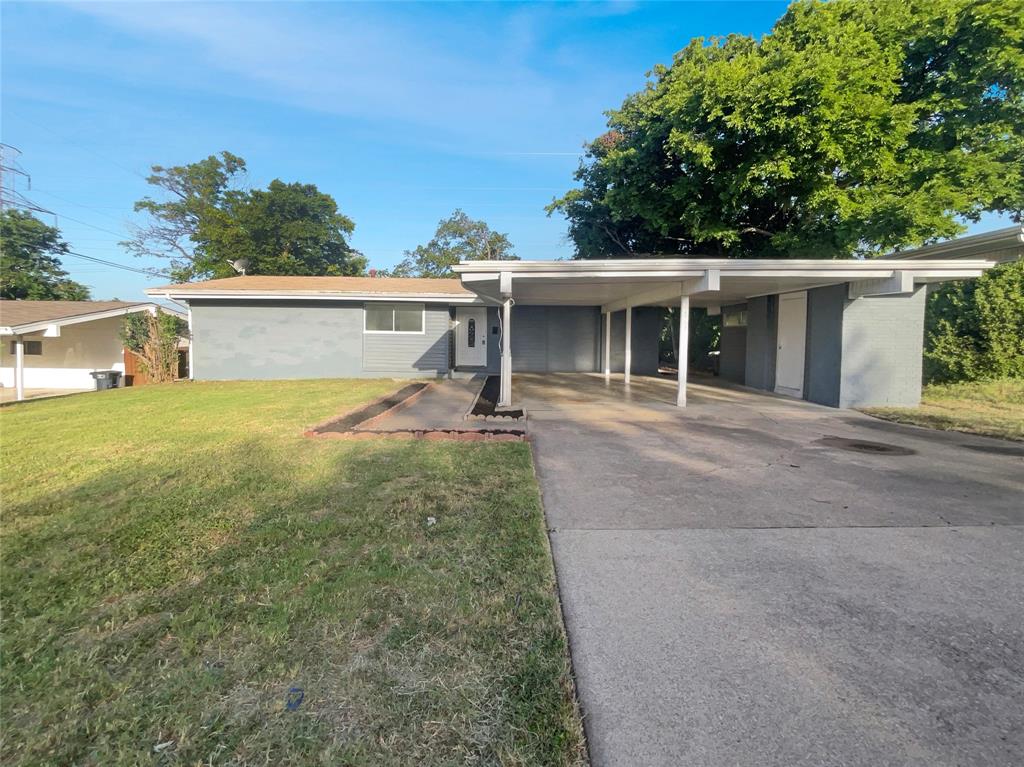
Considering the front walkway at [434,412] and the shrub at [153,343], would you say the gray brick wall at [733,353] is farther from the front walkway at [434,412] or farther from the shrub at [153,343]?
the shrub at [153,343]

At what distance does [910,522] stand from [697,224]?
1141 cm

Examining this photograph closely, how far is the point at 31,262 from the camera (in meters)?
29.2

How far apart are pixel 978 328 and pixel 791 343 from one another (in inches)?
186

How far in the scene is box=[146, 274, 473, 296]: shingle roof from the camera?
562 inches

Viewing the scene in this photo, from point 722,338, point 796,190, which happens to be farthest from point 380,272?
point 796,190

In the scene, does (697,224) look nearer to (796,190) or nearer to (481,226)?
(796,190)

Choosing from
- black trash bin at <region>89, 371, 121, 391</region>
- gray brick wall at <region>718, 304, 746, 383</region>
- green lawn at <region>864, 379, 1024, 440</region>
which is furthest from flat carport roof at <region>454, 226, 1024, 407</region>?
black trash bin at <region>89, 371, 121, 391</region>

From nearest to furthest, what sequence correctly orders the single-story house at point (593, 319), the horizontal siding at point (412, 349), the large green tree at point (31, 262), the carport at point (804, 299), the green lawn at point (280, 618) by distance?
the green lawn at point (280, 618) < the carport at point (804, 299) < the single-story house at point (593, 319) < the horizontal siding at point (412, 349) < the large green tree at point (31, 262)

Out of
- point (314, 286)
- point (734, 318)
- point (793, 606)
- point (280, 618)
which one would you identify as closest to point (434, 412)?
point (280, 618)

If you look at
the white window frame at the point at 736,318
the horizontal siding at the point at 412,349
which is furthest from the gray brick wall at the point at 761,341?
the horizontal siding at the point at 412,349

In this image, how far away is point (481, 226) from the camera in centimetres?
3759

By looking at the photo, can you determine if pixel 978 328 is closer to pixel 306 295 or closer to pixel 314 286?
pixel 306 295

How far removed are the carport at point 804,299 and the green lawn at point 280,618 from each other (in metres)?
4.62

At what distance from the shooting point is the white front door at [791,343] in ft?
36.3
